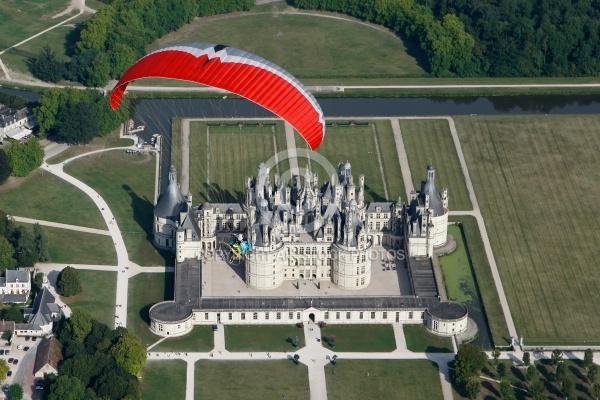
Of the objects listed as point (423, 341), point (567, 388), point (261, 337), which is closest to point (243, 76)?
point (261, 337)

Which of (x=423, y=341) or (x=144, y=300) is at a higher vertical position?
(x=144, y=300)

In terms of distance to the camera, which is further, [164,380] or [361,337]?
[361,337]

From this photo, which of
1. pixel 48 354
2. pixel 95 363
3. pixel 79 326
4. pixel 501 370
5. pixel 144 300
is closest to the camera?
pixel 95 363

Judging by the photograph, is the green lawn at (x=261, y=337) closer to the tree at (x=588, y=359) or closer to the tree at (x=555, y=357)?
the tree at (x=555, y=357)

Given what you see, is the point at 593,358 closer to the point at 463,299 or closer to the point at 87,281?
the point at 463,299

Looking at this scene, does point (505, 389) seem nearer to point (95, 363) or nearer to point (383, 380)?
point (383, 380)

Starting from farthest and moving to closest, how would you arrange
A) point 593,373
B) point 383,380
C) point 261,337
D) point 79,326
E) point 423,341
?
point 423,341, point 261,337, point 79,326, point 383,380, point 593,373

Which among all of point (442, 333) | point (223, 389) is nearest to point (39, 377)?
point (223, 389)
